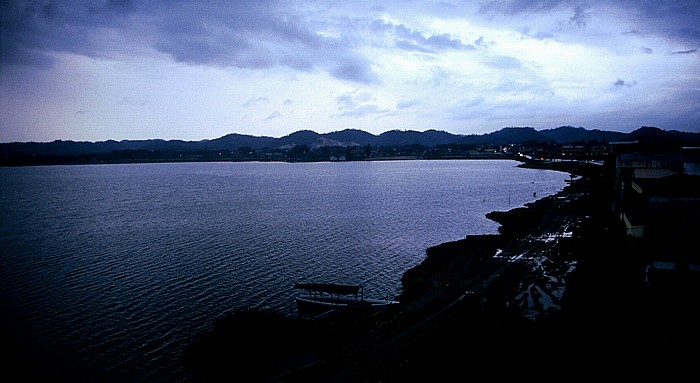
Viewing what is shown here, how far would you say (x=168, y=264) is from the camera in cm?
4153

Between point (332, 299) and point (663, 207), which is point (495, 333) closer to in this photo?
point (332, 299)

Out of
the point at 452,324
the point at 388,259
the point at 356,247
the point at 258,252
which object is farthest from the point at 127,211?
the point at 452,324

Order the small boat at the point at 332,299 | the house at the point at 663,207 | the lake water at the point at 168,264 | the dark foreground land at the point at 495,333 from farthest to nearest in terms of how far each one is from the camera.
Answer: the small boat at the point at 332,299
the lake water at the point at 168,264
the house at the point at 663,207
the dark foreground land at the point at 495,333

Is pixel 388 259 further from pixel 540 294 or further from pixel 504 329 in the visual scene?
pixel 504 329

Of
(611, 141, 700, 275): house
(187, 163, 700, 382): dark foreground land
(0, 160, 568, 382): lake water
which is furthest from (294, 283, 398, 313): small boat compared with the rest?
(611, 141, 700, 275): house

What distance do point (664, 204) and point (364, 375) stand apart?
23.1 meters

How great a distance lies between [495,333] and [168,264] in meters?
32.9

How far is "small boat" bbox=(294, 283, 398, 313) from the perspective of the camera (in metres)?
28.3

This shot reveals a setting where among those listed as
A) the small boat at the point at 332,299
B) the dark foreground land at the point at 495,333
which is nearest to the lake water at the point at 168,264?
the small boat at the point at 332,299

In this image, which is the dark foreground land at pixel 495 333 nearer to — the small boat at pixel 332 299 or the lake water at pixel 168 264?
the small boat at pixel 332 299

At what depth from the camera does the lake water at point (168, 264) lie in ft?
82.1

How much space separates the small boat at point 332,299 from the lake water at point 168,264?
5.58 feet

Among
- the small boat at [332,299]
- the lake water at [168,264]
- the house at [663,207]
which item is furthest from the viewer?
the small boat at [332,299]

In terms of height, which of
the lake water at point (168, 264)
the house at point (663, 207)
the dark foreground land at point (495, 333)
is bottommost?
the lake water at point (168, 264)
